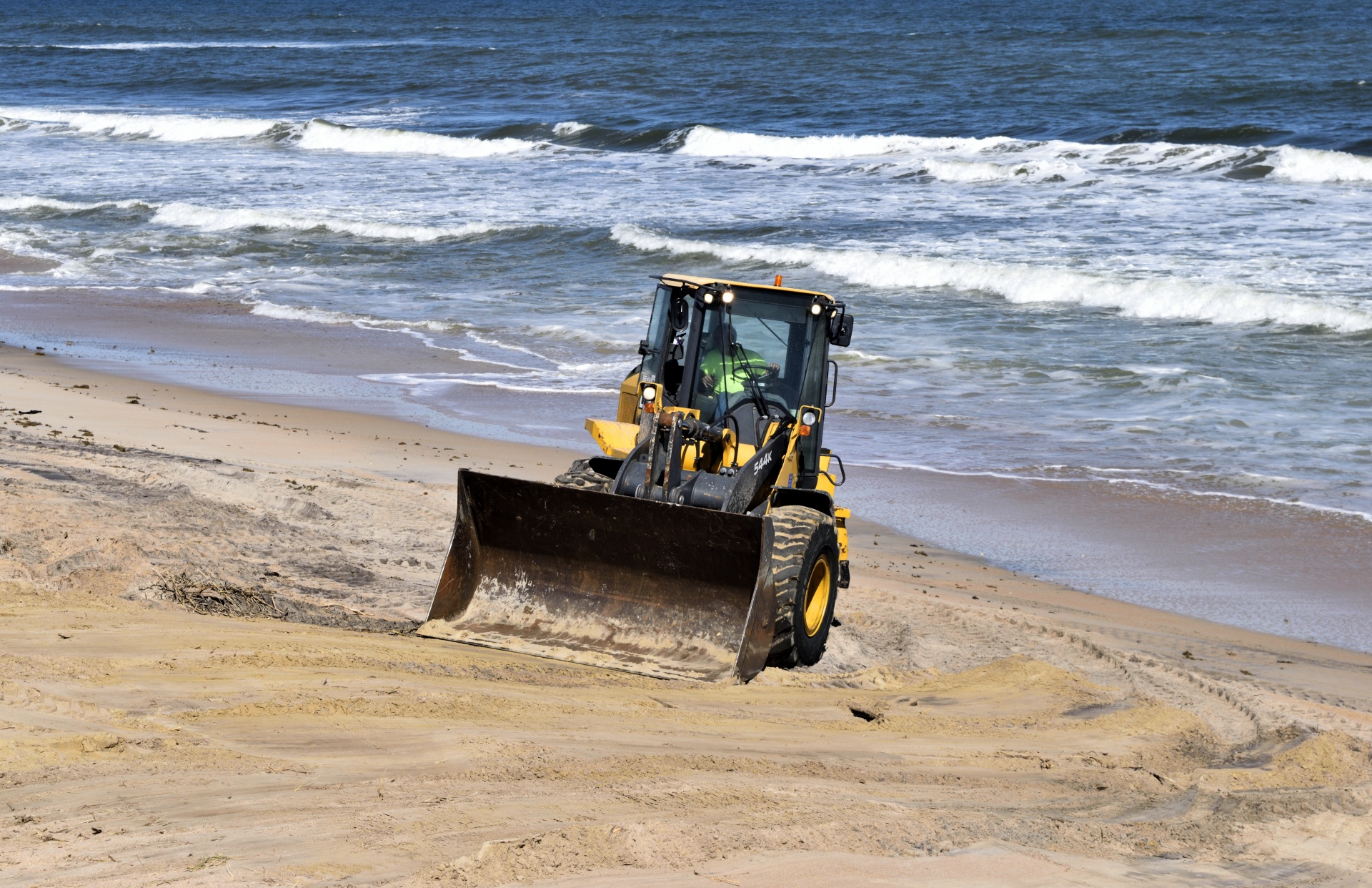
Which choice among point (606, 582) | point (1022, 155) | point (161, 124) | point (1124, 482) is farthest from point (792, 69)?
point (606, 582)

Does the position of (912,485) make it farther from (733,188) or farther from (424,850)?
(733,188)

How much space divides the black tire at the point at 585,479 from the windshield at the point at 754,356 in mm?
656

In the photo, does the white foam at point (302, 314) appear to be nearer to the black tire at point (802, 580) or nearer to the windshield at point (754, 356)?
the windshield at point (754, 356)

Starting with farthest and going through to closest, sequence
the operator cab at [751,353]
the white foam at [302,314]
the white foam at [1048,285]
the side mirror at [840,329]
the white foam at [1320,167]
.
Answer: the white foam at [1320,167], the white foam at [302,314], the white foam at [1048,285], the operator cab at [751,353], the side mirror at [840,329]

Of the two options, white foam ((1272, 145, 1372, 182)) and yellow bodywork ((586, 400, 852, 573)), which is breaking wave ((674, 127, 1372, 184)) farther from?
yellow bodywork ((586, 400, 852, 573))

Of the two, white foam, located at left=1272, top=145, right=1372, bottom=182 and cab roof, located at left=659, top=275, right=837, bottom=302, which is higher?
white foam, located at left=1272, top=145, right=1372, bottom=182

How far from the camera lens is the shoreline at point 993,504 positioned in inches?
342

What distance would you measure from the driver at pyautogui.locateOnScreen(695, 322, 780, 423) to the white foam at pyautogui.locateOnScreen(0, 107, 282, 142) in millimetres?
35579

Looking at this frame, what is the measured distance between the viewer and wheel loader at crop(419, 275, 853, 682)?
20.9 ft

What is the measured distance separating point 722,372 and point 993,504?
3.85 meters

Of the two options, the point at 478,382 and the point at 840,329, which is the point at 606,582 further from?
the point at 478,382

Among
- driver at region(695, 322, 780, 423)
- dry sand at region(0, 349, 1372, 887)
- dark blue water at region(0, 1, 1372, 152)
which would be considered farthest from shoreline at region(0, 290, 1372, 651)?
dark blue water at region(0, 1, 1372, 152)

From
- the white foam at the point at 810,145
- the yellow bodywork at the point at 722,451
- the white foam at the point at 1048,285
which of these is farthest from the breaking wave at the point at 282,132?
the yellow bodywork at the point at 722,451

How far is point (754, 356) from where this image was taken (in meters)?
7.50
